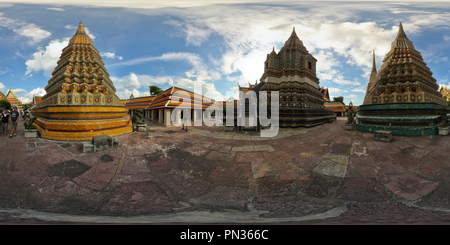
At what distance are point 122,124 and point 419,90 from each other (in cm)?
1399

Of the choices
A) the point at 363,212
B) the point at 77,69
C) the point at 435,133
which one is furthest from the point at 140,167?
the point at 435,133

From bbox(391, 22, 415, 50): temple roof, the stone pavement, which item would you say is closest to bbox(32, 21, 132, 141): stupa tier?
the stone pavement

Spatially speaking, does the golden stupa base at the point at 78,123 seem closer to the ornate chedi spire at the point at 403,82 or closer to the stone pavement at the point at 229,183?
the stone pavement at the point at 229,183

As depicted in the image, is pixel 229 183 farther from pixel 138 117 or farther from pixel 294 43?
pixel 294 43

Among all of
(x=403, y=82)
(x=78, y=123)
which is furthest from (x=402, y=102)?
(x=78, y=123)

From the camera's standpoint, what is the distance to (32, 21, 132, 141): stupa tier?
22.0ft

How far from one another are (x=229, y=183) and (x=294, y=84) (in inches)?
415

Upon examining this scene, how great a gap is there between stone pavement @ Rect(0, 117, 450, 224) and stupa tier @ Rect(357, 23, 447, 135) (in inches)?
36.2

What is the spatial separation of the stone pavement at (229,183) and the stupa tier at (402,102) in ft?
3.01

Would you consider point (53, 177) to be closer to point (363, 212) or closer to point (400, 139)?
point (363, 212)

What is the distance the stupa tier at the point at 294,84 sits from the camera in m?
11.5

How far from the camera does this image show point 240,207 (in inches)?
132

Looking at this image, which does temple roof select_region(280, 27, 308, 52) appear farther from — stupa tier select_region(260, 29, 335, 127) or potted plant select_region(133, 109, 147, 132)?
potted plant select_region(133, 109, 147, 132)

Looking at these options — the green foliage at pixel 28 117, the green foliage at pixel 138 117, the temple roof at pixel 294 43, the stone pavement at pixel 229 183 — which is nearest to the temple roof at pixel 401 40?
the temple roof at pixel 294 43
